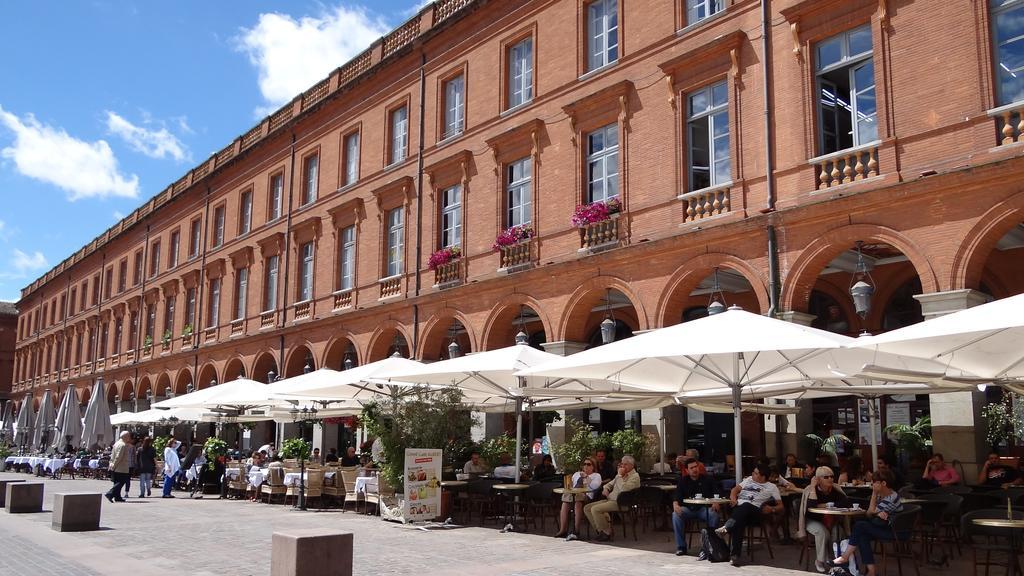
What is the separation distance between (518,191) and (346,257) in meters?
8.20

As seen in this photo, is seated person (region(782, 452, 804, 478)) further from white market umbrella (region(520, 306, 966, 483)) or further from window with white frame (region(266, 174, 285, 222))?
window with white frame (region(266, 174, 285, 222))

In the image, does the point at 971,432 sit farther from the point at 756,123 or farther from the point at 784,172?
the point at 756,123

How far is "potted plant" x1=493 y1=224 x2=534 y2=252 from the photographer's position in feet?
64.0

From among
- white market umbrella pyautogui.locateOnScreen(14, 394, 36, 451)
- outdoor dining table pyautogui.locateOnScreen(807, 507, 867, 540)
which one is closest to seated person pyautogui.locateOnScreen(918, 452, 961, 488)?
outdoor dining table pyautogui.locateOnScreen(807, 507, 867, 540)

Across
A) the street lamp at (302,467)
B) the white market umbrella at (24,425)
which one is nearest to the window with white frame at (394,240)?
the street lamp at (302,467)

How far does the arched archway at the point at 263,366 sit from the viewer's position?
3027 cm

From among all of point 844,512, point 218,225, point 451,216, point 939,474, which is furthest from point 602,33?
point 218,225

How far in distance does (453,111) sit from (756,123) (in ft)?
32.4

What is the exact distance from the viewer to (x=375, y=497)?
52.0 ft

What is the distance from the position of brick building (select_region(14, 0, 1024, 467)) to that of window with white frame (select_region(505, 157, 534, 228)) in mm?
67

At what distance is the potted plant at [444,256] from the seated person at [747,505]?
12213 millimetres

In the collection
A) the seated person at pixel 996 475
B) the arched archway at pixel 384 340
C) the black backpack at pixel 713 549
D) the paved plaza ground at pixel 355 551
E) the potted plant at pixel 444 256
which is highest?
the potted plant at pixel 444 256

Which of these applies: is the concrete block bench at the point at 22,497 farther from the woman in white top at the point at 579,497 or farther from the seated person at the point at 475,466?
the woman in white top at the point at 579,497

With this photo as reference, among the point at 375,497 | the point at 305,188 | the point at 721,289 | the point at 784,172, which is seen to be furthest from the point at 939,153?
the point at 305,188
